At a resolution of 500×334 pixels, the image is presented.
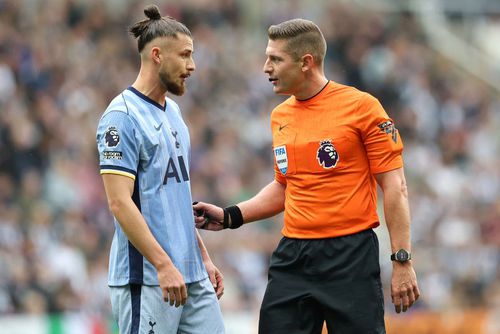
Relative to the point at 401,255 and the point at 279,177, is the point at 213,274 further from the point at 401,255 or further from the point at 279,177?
the point at 401,255

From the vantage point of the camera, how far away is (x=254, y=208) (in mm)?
7637

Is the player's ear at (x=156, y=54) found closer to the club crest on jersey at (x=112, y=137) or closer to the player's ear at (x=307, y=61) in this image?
the club crest on jersey at (x=112, y=137)

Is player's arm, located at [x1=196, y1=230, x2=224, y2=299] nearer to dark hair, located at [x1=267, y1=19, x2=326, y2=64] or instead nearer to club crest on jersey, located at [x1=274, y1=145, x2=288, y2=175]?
club crest on jersey, located at [x1=274, y1=145, x2=288, y2=175]

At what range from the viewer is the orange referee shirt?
275 inches

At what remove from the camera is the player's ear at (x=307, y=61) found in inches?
284

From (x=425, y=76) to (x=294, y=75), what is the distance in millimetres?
13601

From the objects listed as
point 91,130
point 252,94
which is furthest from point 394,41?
point 91,130

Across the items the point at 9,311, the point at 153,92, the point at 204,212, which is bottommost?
the point at 9,311

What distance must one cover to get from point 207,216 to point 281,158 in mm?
634

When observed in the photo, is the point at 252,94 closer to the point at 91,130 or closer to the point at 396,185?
the point at 91,130

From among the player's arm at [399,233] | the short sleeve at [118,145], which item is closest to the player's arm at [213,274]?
the short sleeve at [118,145]

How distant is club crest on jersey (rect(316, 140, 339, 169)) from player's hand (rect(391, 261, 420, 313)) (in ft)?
2.26

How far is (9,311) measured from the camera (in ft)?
41.0

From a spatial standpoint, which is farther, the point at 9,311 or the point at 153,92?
the point at 9,311
